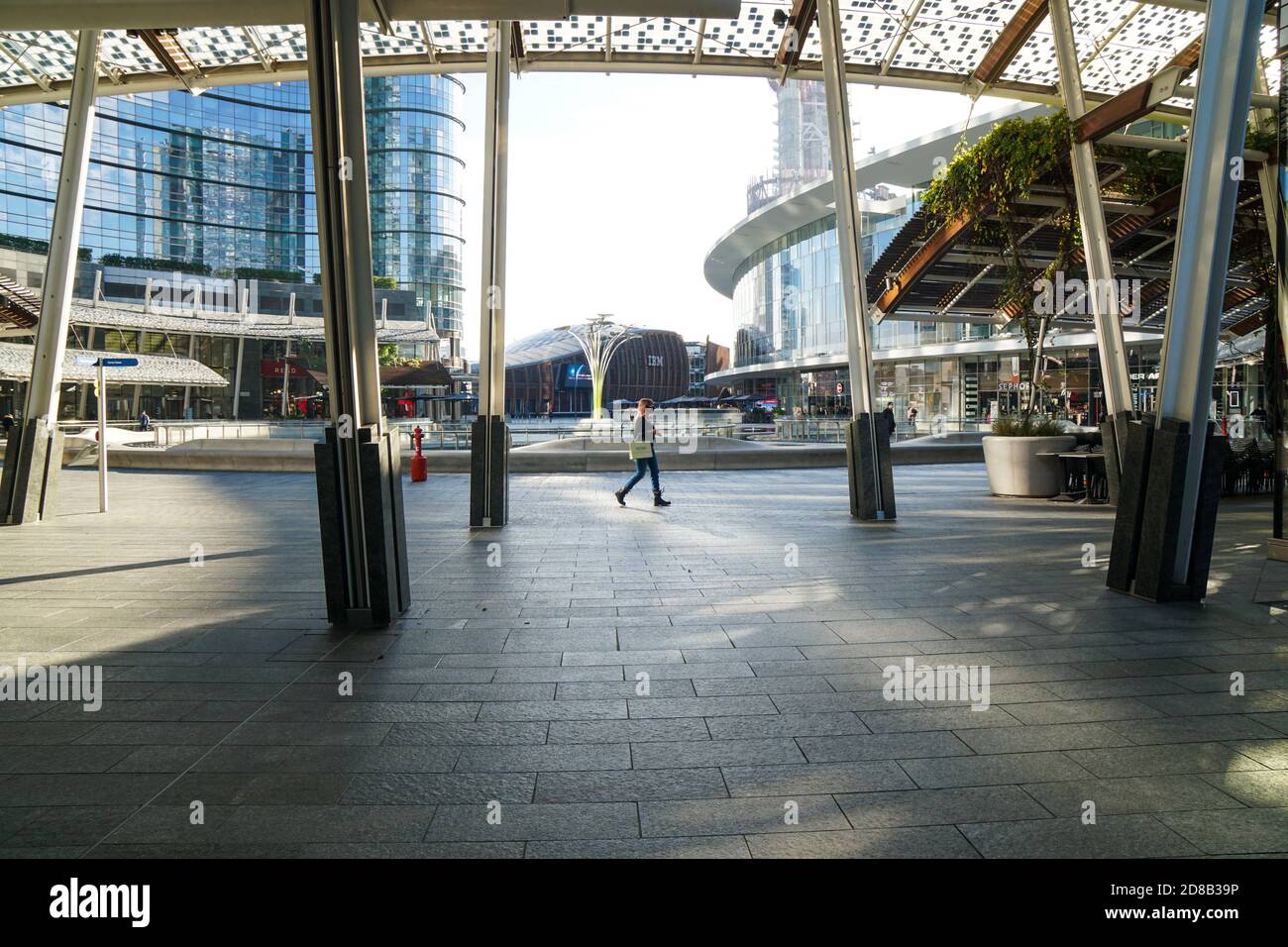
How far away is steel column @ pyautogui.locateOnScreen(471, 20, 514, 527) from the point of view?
455 inches

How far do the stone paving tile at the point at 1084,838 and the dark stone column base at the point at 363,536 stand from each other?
438cm

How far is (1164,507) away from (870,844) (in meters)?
4.89

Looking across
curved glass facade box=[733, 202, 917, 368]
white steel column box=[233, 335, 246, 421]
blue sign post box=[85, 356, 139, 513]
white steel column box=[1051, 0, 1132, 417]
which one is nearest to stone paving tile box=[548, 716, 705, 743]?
white steel column box=[1051, 0, 1132, 417]

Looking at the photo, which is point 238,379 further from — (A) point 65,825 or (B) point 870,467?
(A) point 65,825

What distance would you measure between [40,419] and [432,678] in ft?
33.2

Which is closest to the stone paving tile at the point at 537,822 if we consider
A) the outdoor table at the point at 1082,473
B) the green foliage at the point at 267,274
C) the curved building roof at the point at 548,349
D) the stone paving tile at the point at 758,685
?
the stone paving tile at the point at 758,685

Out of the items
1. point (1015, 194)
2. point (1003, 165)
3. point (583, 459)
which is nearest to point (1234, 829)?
point (1003, 165)

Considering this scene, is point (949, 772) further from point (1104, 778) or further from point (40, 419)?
point (40, 419)

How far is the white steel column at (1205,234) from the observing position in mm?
5844

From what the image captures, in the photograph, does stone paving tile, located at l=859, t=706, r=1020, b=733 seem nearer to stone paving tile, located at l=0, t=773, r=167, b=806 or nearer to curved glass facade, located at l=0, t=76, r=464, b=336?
stone paving tile, located at l=0, t=773, r=167, b=806

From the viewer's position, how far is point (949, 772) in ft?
10.7

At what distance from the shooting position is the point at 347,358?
19.7 feet

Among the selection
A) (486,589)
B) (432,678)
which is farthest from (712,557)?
(432,678)

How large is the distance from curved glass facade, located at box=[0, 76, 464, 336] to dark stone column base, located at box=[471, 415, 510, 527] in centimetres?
7033
